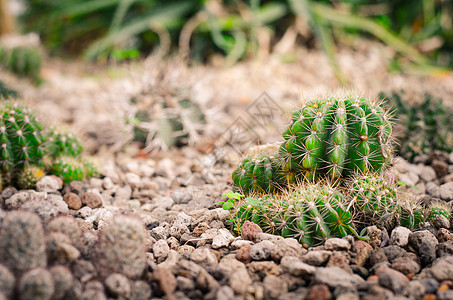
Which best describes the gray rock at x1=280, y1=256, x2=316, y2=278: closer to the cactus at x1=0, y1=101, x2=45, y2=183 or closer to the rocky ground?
the rocky ground

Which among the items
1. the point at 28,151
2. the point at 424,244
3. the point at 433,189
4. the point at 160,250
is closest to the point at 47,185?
the point at 28,151

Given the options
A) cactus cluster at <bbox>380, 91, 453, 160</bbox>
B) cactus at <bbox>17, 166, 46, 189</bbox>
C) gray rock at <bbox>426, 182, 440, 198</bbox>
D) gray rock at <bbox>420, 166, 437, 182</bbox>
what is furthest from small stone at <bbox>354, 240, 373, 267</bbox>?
cactus at <bbox>17, 166, 46, 189</bbox>

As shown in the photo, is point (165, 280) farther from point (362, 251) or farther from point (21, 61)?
point (21, 61)

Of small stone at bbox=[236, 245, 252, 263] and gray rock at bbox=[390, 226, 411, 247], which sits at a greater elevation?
gray rock at bbox=[390, 226, 411, 247]

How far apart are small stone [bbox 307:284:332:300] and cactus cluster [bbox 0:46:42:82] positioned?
513cm

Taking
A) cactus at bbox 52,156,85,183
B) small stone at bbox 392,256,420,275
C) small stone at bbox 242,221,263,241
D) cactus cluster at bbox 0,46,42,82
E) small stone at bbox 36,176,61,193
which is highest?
cactus cluster at bbox 0,46,42,82

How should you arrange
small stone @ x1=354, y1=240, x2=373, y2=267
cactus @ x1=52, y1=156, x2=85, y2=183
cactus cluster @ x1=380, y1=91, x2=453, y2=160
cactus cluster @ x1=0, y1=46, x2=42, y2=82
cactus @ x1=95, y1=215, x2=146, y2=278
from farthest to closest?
cactus cluster @ x1=0, y1=46, x2=42, y2=82, cactus cluster @ x1=380, y1=91, x2=453, y2=160, cactus @ x1=52, y1=156, x2=85, y2=183, small stone @ x1=354, y1=240, x2=373, y2=267, cactus @ x1=95, y1=215, x2=146, y2=278

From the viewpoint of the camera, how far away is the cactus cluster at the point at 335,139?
2.22 m

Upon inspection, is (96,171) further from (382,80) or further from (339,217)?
(382,80)

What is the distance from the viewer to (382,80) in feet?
17.9

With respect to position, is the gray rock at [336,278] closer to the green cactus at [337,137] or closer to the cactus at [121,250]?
the green cactus at [337,137]

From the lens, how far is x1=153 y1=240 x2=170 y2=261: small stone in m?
2.11

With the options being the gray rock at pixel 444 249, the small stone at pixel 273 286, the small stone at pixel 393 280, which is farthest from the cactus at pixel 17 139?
the gray rock at pixel 444 249

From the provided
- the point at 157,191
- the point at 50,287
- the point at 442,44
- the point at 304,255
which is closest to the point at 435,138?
the point at 304,255
